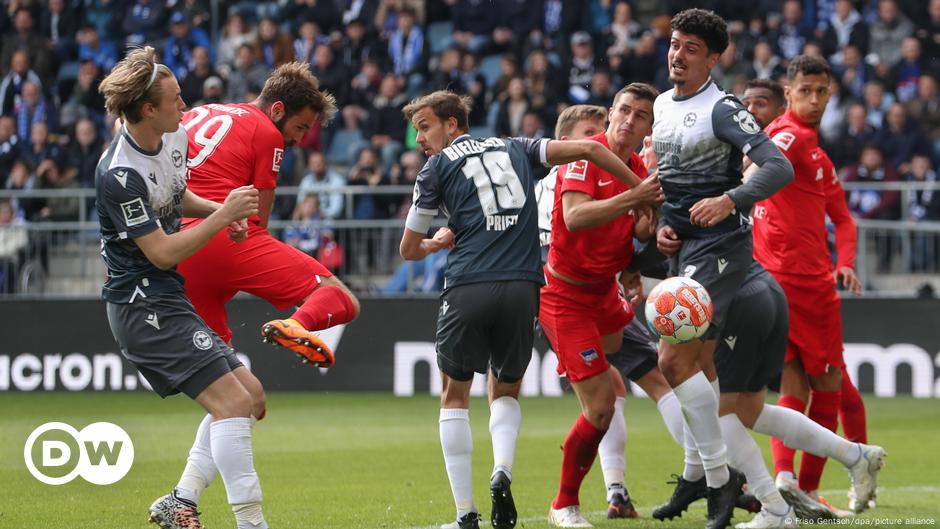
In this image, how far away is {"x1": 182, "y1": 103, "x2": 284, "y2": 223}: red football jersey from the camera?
7.60 m

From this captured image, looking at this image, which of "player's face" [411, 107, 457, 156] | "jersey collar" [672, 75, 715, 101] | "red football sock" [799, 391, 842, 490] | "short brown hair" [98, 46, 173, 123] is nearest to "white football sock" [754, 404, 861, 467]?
"red football sock" [799, 391, 842, 490]

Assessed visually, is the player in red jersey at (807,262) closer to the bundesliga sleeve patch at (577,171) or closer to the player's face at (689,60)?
the player's face at (689,60)

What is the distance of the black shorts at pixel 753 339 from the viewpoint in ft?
24.2

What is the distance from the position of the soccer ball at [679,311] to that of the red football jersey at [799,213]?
1.78 metres

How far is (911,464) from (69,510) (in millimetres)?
6284

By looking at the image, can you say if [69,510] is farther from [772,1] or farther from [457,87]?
[772,1]

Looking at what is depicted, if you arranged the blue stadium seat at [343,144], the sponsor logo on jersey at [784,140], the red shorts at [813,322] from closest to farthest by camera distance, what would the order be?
the sponsor logo on jersey at [784,140] → the red shorts at [813,322] → the blue stadium seat at [343,144]

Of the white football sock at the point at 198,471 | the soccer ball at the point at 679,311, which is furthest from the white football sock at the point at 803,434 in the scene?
the white football sock at the point at 198,471

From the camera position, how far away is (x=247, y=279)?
7.44m

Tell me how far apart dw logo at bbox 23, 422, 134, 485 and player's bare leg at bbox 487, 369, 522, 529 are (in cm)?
324

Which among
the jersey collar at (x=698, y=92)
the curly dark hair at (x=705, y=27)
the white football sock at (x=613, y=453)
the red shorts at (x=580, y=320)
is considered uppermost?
the curly dark hair at (x=705, y=27)

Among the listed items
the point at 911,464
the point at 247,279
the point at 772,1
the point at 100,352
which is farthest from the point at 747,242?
the point at 772,1

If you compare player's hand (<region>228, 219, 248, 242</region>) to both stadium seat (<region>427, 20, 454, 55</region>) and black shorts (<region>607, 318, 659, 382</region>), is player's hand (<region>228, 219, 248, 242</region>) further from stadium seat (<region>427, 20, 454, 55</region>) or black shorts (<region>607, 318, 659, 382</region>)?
stadium seat (<region>427, 20, 454, 55</region>)

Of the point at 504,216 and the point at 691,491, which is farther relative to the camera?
the point at 691,491
